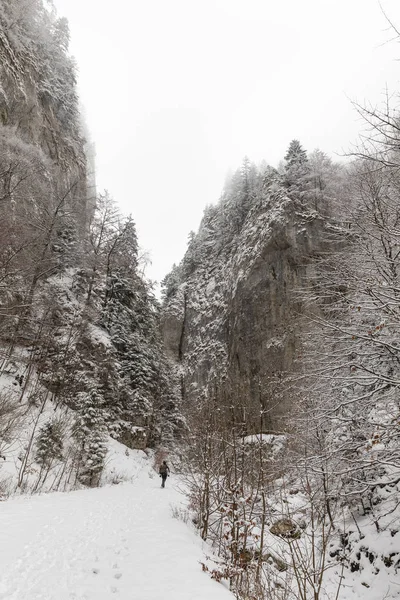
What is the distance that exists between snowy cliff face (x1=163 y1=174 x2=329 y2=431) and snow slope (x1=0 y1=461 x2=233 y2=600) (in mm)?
15113

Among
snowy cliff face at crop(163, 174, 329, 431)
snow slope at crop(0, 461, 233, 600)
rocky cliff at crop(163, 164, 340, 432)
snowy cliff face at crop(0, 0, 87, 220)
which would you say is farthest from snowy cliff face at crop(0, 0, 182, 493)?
rocky cliff at crop(163, 164, 340, 432)

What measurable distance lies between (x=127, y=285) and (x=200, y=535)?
73.7 feet

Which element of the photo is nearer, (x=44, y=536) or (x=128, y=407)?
(x=44, y=536)

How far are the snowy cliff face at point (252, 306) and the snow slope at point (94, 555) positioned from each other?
15113mm

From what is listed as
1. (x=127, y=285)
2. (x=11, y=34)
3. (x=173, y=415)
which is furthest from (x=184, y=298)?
(x=11, y=34)

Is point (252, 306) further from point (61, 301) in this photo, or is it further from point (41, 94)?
point (41, 94)

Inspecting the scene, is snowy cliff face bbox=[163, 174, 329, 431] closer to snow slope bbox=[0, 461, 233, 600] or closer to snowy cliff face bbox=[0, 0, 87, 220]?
snow slope bbox=[0, 461, 233, 600]

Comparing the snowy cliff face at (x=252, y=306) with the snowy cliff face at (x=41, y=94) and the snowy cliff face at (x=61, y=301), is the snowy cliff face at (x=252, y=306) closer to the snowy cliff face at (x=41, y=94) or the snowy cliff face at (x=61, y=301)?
the snowy cliff face at (x=61, y=301)

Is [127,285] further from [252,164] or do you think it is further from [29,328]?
[252,164]

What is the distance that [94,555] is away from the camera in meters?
5.74

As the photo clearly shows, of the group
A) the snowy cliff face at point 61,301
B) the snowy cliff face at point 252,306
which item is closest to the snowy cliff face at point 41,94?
the snowy cliff face at point 61,301

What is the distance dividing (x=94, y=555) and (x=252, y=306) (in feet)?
88.0

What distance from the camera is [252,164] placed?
49.2 metres

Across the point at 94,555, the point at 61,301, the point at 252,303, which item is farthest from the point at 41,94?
the point at 94,555
